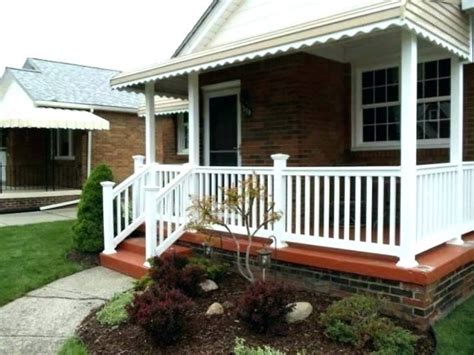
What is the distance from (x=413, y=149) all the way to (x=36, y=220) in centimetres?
1029

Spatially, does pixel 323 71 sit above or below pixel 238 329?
above

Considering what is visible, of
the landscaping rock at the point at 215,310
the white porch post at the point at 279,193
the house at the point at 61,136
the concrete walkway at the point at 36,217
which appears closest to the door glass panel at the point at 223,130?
the white porch post at the point at 279,193

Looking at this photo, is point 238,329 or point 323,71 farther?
point 323,71

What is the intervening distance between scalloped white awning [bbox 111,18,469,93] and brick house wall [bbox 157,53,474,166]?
4.19 feet

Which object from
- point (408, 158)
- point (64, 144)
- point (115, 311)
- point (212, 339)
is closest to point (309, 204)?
point (408, 158)

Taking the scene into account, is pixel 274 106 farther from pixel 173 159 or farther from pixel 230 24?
pixel 173 159

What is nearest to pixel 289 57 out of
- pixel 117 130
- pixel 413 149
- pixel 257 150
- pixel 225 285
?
pixel 257 150

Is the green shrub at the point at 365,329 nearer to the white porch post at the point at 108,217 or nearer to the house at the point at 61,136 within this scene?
the white porch post at the point at 108,217

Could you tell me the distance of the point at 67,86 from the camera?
17.4 metres

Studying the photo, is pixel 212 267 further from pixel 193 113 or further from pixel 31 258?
pixel 31 258

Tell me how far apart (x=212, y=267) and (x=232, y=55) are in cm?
277

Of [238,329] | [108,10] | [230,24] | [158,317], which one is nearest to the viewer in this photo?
[158,317]

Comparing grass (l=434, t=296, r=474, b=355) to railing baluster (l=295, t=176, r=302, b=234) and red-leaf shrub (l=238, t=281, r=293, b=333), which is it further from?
railing baluster (l=295, t=176, r=302, b=234)

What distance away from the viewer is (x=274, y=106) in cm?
770
